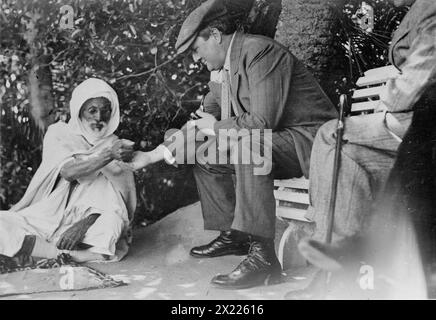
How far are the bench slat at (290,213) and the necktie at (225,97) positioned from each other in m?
0.74

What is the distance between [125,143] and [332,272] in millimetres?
1734

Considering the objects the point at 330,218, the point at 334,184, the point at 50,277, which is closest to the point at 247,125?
the point at 334,184

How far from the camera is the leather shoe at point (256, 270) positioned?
12.5 feet

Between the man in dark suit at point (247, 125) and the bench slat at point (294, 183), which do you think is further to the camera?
the bench slat at point (294, 183)

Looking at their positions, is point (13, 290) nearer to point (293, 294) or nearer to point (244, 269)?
point (244, 269)

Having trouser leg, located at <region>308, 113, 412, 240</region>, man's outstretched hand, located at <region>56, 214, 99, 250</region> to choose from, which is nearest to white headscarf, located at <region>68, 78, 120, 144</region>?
man's outstretched hand, located at <region>56, 214, 99, 250</region>

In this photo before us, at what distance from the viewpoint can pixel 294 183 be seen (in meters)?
4.10

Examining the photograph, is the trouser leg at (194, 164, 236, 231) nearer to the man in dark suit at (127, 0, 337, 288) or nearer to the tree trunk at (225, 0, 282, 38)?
the man in dark suit at (127, 0, 337, 288)

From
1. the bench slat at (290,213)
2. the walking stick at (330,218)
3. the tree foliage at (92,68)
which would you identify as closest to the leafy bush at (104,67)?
the tree foliage at (92,68)

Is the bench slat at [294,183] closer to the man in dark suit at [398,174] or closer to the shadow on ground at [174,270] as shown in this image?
the man in dark suit at [398,174]

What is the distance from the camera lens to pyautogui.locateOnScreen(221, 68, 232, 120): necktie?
4254 millimetres

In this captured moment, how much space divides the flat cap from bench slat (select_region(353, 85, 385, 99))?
108 cm

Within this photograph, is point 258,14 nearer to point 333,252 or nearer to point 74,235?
point 333,252

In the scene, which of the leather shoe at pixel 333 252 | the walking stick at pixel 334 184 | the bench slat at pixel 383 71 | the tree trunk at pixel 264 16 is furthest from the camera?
the tree trunk at pixel 264 16
